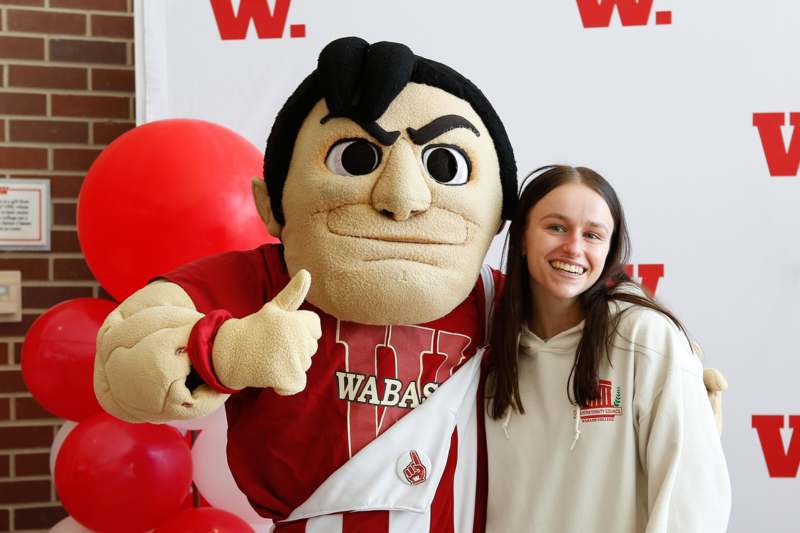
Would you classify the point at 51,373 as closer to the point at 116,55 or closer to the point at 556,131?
the point at 116,55

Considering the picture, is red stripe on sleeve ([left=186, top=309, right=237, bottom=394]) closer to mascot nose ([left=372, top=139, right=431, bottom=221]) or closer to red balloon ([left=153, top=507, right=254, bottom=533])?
mascot nose ([left=372, top=139, right=431, bottom=221])

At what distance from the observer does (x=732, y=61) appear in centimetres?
187

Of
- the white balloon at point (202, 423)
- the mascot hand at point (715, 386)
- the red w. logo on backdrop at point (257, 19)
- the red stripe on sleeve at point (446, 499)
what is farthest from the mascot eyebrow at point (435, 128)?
the red w. logo on backdrop at point (257, 19)

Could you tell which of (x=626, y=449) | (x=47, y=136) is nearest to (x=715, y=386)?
(x=626, y=449)

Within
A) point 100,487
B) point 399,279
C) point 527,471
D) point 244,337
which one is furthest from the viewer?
point 100,487

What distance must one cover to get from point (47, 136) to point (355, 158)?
126cm

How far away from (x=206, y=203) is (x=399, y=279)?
1.80ft

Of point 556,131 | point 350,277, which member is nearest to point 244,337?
point 350,277

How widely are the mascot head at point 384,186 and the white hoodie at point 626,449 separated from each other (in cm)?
26

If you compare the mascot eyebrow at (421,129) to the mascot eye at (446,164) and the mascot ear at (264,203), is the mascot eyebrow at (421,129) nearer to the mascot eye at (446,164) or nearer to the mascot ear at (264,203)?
the mascot eye at (446,164)

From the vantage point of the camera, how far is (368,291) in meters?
1.11

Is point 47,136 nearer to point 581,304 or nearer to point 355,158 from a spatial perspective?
point 355,158

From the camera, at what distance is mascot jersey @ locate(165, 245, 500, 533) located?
3.78 ft

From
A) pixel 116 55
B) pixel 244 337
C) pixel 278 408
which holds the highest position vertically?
pixel 116 55
